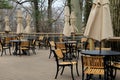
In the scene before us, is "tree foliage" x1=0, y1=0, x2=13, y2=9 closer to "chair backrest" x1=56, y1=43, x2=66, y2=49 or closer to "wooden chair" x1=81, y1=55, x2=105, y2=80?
"chair backrest" x1=56, y1=43, x2=66, y2=49

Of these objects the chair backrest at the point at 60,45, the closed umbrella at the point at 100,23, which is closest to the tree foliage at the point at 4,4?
the chair backrest at the point at 60,45

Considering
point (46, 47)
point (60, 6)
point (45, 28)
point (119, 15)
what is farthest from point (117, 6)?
point (60, 6)

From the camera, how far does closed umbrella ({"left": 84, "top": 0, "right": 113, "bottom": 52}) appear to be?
304 inches

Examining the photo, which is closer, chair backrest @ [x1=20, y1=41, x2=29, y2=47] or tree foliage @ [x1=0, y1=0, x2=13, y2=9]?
chair backrest @ [x1=20, y1=41, x2=29, y2=47]

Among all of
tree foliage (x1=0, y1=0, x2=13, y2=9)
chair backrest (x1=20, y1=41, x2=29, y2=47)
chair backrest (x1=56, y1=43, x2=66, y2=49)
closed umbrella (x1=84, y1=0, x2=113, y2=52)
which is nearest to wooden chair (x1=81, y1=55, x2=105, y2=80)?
closed umbrella (x1=84, y1=0, x2=113, y2=52)

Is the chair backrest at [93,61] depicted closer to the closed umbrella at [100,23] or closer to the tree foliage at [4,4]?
the closed umbrella at [100,23]

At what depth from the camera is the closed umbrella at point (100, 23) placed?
7.72 m

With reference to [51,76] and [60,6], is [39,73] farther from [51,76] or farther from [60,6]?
[60,6]

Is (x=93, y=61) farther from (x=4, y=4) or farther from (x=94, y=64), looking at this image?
(x=4, y=4)

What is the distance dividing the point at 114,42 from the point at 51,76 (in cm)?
372

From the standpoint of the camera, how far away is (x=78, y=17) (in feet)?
77.8

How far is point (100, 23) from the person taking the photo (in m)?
7.81

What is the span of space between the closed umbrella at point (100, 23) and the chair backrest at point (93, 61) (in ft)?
2.90

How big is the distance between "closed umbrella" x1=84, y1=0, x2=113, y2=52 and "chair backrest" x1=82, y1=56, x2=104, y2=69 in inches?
34.8
